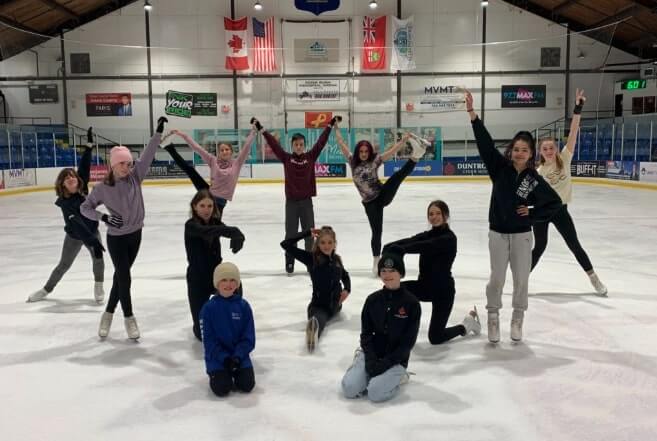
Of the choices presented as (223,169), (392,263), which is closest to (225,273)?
(392,263)

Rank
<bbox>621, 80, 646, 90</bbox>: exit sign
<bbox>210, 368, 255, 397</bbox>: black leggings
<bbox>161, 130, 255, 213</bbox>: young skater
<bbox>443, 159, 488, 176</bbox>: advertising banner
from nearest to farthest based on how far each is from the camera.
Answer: <bbox>210, 368, 255, 397</bbox>: black leggings, <bbox>161, 130, 255, 213</bbox>: young skater, <bbox>443, 159, 488, 176</bbox>: advertising banner, <bbox>621, 80, 646, 90</bbox>: exit sign

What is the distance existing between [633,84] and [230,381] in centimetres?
2989

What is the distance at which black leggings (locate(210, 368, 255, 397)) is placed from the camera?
11.4 ft

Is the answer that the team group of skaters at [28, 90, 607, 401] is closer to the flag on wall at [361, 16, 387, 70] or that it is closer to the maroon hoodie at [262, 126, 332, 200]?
the maroon hoodie at [262, 126, 332, 200]

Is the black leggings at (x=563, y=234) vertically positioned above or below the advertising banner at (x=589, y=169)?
below

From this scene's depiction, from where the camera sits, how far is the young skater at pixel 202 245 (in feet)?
14.0

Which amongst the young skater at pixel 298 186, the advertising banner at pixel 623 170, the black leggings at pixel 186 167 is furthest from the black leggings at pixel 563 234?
the advertising banner at pixel 623 170

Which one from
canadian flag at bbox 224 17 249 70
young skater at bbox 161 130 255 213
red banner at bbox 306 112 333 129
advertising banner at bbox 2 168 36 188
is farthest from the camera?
red banner at bbox 306 112 333 129

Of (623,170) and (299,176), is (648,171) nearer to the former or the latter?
(623,170)

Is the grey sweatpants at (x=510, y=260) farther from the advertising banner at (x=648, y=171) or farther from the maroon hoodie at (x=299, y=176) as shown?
the advertising banner at (x=648, y=171)

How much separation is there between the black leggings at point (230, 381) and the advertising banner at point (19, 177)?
1853 cm

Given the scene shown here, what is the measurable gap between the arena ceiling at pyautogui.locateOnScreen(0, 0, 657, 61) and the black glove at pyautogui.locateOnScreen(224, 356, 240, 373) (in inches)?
798

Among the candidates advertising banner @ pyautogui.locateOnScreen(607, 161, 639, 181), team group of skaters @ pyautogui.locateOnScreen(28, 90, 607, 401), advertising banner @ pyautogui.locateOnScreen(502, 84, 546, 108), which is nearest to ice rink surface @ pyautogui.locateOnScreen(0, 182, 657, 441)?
team group of skaters @ pyautogui.locateOnScreen(28, 90, 607, 401)

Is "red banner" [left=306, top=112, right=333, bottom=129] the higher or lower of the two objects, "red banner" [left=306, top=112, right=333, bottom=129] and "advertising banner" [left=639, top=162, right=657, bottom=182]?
the higher
